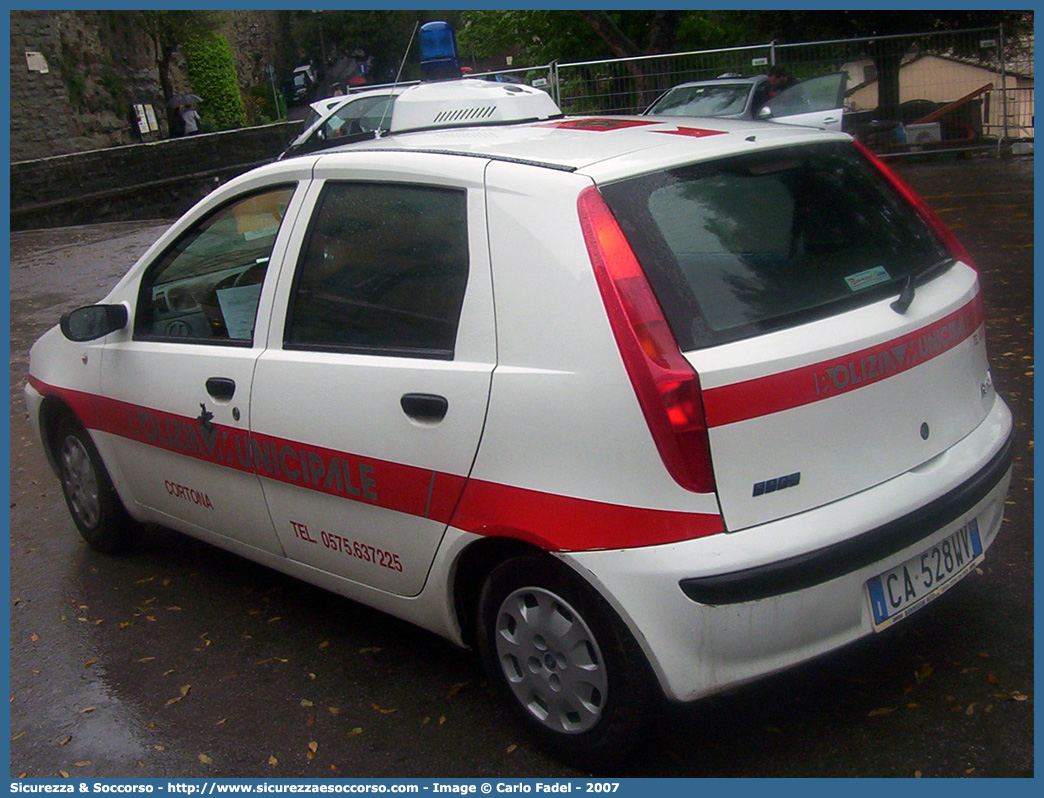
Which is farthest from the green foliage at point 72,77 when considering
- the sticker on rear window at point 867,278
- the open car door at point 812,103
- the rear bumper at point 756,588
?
the rear bumper at point 756,588

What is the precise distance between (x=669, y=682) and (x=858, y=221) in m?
1.51

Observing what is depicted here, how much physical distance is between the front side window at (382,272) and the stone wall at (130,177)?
1721 centimetres

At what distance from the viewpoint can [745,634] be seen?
2799mm

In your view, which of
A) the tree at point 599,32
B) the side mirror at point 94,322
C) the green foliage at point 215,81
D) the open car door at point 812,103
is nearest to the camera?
the side mirror at point 94,322

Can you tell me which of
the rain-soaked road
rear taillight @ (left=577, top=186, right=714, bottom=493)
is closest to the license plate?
the rain-soaked road

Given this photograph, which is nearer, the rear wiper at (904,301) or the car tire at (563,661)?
the car tire at (563,661)

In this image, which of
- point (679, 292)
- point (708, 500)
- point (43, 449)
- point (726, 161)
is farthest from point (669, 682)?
point (43, 449)

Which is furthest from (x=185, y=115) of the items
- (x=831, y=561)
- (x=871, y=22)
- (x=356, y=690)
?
(x=831, y=561)

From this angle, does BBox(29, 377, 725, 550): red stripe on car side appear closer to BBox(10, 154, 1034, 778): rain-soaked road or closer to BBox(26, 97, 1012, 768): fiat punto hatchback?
BBox(26, 97, 1012, 768): fiat punto hatchback

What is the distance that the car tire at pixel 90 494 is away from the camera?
495 centimetres

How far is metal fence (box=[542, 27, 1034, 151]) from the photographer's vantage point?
18.5 m

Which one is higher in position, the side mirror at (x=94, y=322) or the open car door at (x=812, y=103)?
the side mirror at (x=94, y=322)

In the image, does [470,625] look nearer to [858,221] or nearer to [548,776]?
[548,776]

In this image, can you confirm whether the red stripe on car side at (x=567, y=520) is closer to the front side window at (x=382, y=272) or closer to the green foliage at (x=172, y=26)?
the front side window at (x=382, y=272)
